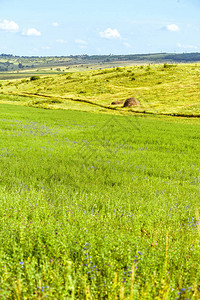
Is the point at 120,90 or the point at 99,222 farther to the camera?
the point at 120,90

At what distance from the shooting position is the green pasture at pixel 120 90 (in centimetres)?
4918

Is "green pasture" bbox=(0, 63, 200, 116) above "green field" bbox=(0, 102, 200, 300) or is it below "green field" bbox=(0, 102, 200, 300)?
above

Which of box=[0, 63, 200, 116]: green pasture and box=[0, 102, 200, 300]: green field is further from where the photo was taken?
box=[0, 63, 200, 116]: green pasture

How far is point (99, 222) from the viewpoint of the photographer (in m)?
3.97

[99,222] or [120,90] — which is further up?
[120,90]

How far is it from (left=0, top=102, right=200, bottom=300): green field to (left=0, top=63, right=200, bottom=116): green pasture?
32253 millimetres

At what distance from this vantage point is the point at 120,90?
6906 centimetres

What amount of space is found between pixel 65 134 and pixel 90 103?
41.5 metres

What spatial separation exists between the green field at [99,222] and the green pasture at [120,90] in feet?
106

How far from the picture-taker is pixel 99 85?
76.9 m

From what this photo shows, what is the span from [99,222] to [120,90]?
68010mm

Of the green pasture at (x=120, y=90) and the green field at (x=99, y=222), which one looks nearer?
the green field at (x=99, y=222)

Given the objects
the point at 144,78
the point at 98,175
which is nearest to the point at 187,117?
the point at 98,175

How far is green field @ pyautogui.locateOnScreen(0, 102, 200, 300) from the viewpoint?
256 centimetres
